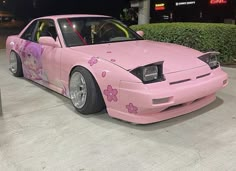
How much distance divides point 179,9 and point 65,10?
1011 centimetres

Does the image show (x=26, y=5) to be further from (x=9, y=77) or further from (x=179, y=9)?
(x=9, y=77)

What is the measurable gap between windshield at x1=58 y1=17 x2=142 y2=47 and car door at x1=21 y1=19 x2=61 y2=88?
0.69ft

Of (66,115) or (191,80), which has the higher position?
(191,80)

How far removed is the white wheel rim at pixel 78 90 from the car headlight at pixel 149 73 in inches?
31.1

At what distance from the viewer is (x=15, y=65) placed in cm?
561

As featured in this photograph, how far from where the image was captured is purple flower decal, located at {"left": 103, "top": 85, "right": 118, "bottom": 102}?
3.11m

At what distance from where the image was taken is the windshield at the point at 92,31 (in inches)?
157

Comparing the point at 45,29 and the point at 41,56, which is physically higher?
the point at 45,29

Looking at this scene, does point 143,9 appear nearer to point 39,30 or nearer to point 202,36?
point 202,36

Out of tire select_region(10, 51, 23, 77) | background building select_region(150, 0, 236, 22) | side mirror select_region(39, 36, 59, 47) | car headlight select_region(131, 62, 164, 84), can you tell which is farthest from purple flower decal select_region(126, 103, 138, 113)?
background building select_region(150, 0, 236, 22)

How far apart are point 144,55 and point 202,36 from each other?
3.20 m

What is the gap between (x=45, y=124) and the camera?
10.9ft

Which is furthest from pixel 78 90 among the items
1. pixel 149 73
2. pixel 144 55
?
pixel 149 73

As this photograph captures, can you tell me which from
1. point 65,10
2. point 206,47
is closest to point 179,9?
point 65,10
